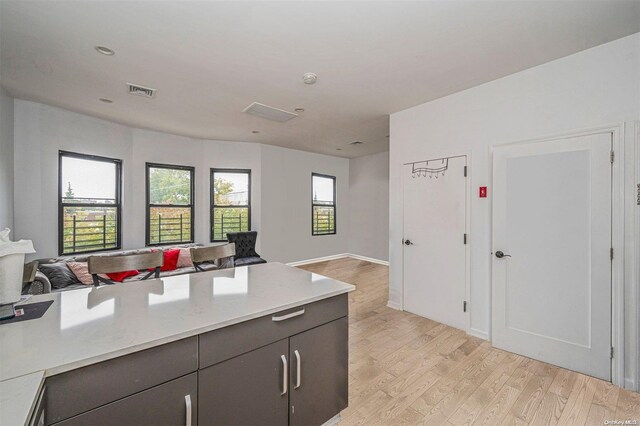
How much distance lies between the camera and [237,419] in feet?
4.00

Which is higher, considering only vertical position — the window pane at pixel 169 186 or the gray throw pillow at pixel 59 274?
the window pane at pixel 169 186

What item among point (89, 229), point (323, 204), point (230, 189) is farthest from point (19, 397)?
point (323, 204)

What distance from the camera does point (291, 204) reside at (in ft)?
20.3

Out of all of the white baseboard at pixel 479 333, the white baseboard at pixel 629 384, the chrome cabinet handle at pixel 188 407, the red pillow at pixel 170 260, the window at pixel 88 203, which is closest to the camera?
the chrome cabinet handle at pixel 188 407

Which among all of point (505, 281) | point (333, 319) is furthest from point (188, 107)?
point (505, 281)

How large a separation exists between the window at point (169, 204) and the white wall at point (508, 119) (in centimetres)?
385

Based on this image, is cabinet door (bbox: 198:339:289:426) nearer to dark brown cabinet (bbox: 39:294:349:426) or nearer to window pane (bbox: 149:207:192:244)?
dark brown cabinet (bbox: 39:294:349:426)

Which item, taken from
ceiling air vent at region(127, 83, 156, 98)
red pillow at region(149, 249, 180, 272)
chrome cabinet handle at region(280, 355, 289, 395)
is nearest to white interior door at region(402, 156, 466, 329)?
chrome cabinet handle at region(280, 355, 289, 395)

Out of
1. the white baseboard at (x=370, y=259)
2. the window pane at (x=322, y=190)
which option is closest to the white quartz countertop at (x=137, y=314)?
the white baseboard at (x=370, y=259)

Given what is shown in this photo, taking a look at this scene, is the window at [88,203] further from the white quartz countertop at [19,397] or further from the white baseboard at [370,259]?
the white baseboard at [370,259]

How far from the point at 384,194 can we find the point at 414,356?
4350 millimetres

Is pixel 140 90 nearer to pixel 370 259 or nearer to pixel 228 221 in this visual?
pixel 228 221

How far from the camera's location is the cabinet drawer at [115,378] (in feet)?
2.75

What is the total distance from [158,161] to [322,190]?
3.66 metres
